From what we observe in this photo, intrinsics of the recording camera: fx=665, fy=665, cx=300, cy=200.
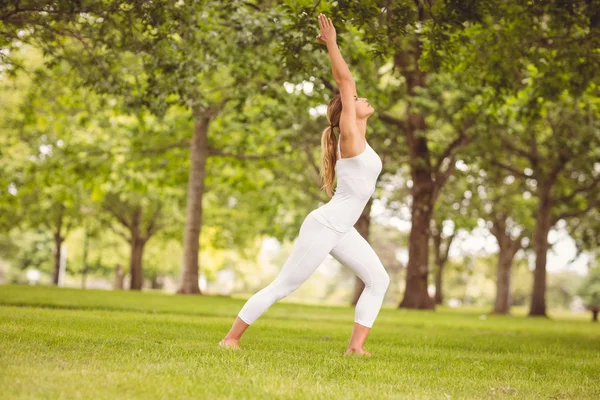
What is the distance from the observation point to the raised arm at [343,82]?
6156 mm

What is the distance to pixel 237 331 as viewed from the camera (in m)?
6.50

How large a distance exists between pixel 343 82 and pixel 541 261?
23.6m

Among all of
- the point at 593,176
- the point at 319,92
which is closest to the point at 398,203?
the point at 593,176

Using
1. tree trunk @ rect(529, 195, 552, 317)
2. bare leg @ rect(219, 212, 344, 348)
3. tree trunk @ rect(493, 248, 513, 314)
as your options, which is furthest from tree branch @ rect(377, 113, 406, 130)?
bare leg @ rect(219, 212, 344, 348)

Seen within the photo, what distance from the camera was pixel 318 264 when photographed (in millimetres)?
6211

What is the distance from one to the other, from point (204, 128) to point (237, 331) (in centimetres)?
1625

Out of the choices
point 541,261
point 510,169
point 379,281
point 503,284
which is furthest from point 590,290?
point 379,281

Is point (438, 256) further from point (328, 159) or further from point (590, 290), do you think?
point (590, 290)

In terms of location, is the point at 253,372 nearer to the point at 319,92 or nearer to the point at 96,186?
the point at 319,92

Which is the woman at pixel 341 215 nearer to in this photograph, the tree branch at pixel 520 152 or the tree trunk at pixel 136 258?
the tree branch at pixel 520 152

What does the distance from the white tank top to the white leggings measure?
0.09 m

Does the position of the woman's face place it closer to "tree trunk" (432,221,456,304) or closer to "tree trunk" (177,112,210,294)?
"tree trunk" (177,112,210,294)

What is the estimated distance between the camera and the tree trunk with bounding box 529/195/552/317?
2738 centimetres

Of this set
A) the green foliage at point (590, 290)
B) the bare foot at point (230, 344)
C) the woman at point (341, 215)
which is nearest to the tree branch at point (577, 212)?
the woman at point (341, 215)
